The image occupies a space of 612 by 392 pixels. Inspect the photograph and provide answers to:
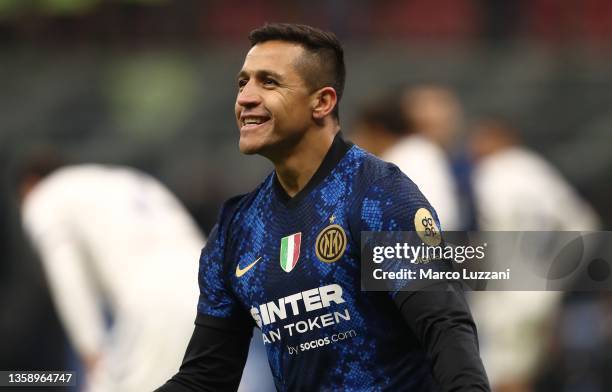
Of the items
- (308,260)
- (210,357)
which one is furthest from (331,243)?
(210,357)

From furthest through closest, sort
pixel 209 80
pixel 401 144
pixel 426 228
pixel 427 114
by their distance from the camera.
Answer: pixel 209 80, pixel 427 114, pixel 401 144, pixel 426 228

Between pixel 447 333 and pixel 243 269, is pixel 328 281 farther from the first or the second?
pixel 447 333

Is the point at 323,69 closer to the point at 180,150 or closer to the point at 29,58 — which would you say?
the point at 180,150

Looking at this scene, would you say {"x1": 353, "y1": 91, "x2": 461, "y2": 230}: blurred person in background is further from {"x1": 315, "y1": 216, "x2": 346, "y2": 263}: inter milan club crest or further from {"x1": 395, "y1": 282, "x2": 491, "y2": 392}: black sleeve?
{"x1": 395, "y1": 282, "x2": 491, "y2": 392}: black sleeve

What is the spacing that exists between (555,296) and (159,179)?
14.2 feet

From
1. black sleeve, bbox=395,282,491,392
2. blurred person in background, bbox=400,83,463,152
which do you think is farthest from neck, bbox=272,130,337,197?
blurred person in background, bbox=400,83,463,152

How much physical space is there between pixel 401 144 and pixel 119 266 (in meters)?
1.90

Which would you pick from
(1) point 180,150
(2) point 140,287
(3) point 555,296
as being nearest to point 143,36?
(1) point 180,150

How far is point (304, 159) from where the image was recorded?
14.2 feet

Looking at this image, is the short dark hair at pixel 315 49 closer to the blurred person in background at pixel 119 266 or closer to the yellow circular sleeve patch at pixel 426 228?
the yellow circular sleeve patch at pixel 426 228

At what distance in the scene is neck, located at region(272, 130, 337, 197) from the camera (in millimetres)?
4336

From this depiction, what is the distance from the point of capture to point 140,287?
760cm

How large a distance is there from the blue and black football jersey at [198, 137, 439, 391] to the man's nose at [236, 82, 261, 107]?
0.29m

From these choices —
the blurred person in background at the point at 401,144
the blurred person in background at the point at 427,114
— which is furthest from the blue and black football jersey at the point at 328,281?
the blurred person in background at the point at 427,114
